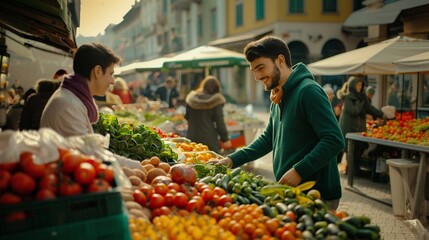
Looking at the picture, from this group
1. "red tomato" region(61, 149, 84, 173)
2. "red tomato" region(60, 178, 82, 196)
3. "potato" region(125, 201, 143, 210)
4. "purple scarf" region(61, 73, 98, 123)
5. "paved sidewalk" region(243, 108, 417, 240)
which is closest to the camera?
"red tomato" region(60, 178, 82, 196)

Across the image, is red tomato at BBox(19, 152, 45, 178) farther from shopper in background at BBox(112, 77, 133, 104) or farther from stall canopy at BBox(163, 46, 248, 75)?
shopper in background at BBox(112, 77, 133, 104)

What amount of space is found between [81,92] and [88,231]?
4.53 feet

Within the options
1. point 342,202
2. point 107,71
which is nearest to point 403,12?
point 342,202

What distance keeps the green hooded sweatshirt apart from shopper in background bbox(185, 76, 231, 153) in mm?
4258

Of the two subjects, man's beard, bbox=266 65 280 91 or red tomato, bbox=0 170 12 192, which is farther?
man's beard, bbox=266 65 280 91

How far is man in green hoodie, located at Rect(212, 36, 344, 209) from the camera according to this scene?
3.13 meters

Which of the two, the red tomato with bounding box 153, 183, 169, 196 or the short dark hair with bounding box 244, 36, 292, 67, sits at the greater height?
the short dark hair with bounding box 244, 36, 292, 67

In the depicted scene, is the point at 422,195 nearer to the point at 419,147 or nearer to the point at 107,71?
the point at 419,147

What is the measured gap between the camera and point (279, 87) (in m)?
3.50

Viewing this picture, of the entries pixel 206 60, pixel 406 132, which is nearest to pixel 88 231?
pixel 406 132

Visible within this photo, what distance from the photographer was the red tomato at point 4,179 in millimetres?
1938

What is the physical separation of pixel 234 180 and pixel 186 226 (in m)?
0.85

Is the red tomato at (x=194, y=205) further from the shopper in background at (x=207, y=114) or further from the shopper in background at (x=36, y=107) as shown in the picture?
the shopper in background at (x=207, y=114)

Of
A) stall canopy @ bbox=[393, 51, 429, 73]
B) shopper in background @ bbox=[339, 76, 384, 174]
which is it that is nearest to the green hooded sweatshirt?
stall canopy @ bbox=[393, 51, 429, 73]
